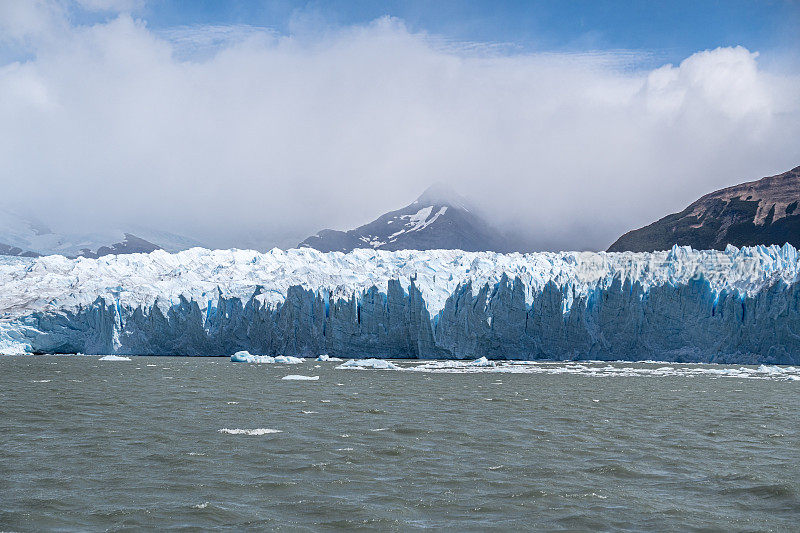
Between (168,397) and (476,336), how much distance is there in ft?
89.8

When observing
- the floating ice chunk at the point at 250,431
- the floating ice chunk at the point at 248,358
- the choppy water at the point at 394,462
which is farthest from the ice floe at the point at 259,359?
the floating ice chunk at the point at 250,431

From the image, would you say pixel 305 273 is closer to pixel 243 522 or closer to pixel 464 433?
pixel 464 433

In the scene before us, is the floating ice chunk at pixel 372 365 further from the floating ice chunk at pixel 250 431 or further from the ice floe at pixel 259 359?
the floating ice chunk at pixel 250 431

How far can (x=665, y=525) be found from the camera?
22.0ft

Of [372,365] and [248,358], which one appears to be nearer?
[372,365]

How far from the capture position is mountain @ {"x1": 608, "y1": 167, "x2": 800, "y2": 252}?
71.9m

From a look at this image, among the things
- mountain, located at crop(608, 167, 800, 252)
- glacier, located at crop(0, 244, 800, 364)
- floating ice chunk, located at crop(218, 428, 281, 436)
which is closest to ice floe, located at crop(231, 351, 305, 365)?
glacier, located at crop(0, 244, 800, 364)

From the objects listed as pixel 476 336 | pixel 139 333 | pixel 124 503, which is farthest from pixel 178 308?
pixel 124 503

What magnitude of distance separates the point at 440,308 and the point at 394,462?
35.0 metres

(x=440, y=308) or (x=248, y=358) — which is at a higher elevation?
(x=440, y=308)

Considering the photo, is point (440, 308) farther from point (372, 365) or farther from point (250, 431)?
point (250, 431)

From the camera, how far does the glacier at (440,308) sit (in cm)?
3978

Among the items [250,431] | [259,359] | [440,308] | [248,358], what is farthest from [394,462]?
[440,308]

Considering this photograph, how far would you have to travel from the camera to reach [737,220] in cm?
7838
